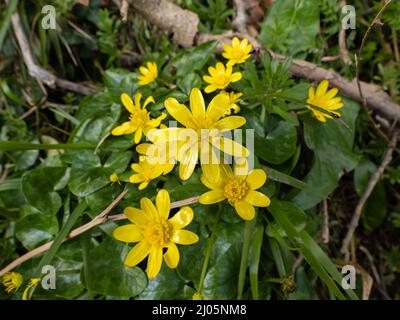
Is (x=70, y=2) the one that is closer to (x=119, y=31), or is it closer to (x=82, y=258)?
(x=119, y=31)

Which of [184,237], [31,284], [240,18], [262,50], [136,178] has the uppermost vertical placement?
[240,18]

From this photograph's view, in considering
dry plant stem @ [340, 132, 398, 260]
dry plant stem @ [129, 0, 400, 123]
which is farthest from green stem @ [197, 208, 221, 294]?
dry plant stem @ [129, 0, 400, 123]

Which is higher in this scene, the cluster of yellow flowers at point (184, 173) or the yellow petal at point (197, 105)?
the yellow petal at point (197, 105)

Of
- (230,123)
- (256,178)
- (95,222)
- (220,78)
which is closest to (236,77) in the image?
(220,78)

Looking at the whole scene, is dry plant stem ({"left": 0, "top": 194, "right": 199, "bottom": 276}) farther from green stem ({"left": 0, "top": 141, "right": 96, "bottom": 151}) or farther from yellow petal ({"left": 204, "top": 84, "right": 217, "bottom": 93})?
yellow petal ({"left": 204, "top": 84, "right": 217, "bottom": 93})

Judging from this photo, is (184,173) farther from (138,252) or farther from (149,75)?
(149,75)

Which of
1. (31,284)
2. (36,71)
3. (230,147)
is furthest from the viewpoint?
(36,71)

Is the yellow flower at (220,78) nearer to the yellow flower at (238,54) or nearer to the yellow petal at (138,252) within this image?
the yellow flower at (238,54)

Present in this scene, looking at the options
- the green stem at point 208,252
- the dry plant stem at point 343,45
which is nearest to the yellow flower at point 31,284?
the green stem at point 208,252
